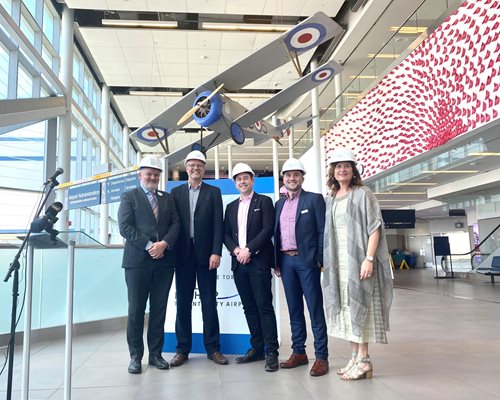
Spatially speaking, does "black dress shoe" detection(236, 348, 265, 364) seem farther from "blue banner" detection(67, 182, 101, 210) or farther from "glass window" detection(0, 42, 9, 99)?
"glass window" detection(0, 42, 9, 99)

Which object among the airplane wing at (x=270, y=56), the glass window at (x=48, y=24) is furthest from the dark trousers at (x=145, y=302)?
the glass window at (x=48, y=24)

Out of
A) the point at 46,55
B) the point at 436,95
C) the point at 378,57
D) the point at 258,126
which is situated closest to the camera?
the point at 436,95

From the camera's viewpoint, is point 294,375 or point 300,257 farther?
point 300,257

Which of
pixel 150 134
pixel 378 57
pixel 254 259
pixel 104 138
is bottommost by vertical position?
pixel 254 259

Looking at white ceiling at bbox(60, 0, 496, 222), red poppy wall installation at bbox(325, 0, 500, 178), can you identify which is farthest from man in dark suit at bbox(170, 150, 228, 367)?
white ceiling at bbox(60, 0, 496, 222)

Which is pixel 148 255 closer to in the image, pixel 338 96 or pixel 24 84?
pixel 24 84

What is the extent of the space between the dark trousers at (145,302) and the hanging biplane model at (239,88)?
2660 millimetres

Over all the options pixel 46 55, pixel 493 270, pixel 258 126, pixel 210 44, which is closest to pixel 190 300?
pixel 258 126

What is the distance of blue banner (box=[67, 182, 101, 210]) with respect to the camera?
5.73 meters

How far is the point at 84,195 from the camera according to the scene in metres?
5.98

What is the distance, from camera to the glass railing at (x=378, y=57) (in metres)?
7.28

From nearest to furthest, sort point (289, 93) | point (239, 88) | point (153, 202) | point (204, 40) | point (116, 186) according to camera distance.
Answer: point (153, 202)
point (116, 186)
point (239, 88)
point (289, 93)
point (204, 40)

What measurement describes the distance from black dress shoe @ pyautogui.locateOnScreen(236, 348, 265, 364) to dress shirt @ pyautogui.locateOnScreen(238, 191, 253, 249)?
33.0 inches

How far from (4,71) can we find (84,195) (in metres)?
3.19
